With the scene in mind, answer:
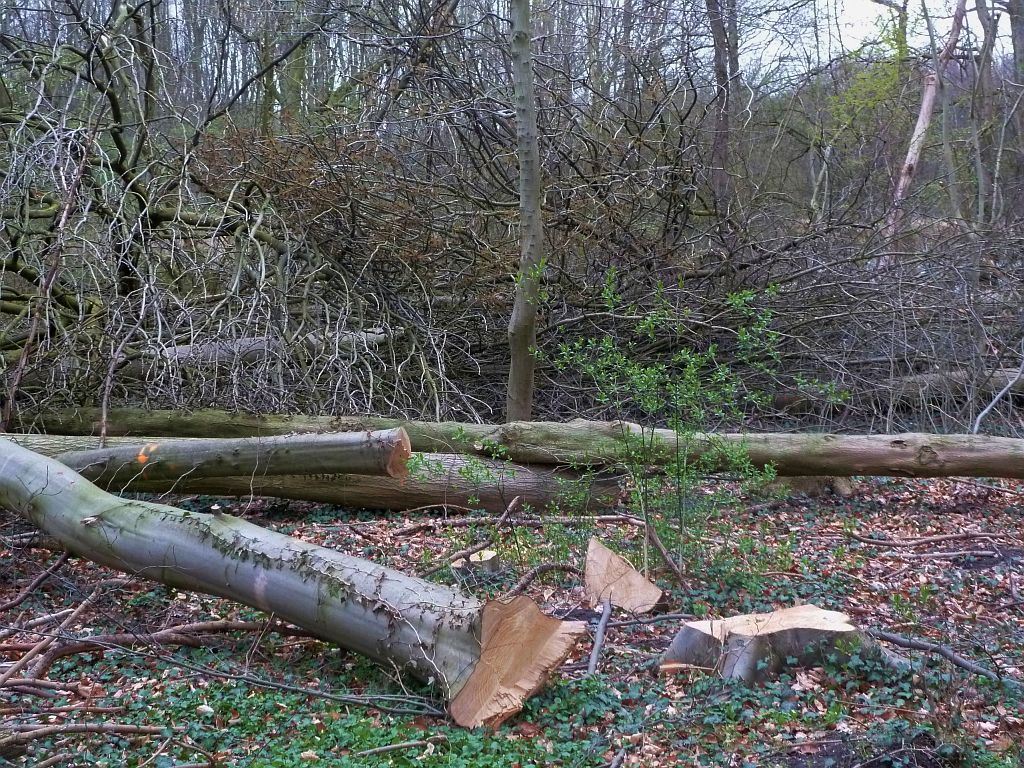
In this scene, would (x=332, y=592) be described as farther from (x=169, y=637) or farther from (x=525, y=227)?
(x=525, y=227)

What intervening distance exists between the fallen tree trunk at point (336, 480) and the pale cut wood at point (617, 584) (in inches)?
40.2

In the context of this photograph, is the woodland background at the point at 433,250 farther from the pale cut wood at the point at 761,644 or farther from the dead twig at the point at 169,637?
the pale cut wood at the point at 761,644

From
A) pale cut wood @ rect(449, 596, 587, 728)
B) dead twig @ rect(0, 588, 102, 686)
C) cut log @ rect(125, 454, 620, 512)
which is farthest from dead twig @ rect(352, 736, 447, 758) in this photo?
cut log @ rect(125, 454, 620, 512)

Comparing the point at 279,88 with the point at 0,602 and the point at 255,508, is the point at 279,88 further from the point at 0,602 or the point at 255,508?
the point at 0,602

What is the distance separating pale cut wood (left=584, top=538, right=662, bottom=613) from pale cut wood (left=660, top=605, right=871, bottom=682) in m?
0.69

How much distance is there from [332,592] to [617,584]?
147 cm

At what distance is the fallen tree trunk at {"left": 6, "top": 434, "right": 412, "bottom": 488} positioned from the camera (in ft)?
16.3

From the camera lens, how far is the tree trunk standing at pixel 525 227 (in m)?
6.20

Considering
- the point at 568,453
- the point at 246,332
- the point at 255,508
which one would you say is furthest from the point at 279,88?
the point at 568,453

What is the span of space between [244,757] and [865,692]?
2.22m

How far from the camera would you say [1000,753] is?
108 inches

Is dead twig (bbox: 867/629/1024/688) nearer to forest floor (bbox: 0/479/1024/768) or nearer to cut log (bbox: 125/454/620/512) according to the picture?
forest floor (bbox: 0/479/1024/768)

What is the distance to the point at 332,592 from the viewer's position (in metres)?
3.63

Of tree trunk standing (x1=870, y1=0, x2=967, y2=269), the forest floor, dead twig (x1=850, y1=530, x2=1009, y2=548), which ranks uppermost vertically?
tree trunk standing (x1=870, y1=0, x2=967, y2=269)
